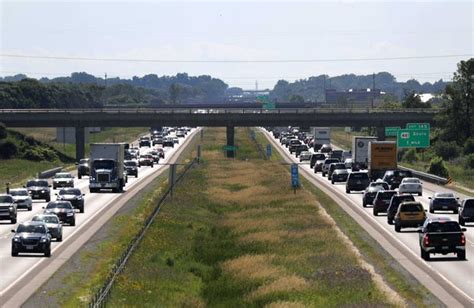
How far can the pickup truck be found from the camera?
151 feet

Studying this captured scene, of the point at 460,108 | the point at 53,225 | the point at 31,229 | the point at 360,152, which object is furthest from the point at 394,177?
the point at 460,108

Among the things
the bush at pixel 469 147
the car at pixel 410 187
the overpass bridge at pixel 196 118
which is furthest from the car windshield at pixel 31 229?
the bush at pixel 469 147

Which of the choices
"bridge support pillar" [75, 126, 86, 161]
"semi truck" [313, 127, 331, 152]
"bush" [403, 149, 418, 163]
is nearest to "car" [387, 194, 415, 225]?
"bridge support pillar" [75, 126, 86, 161]

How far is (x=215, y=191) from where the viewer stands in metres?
102

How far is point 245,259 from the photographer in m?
52.4

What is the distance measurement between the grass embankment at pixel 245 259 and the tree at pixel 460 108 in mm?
59589

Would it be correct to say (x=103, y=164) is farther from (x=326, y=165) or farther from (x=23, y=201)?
(x=326, y=165)

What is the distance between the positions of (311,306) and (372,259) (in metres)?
14.1

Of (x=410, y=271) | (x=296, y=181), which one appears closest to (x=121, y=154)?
(x=296, y=181)

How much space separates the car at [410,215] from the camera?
195 ft

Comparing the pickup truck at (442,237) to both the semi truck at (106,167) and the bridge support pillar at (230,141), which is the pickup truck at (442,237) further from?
the bridge support pillar at (230,141)

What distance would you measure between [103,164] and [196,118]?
60341mm

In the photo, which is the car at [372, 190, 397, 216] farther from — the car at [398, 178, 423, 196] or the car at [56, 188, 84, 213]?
the car at [56, 188, 84, 213]

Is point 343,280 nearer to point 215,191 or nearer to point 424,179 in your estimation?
point 215,191
